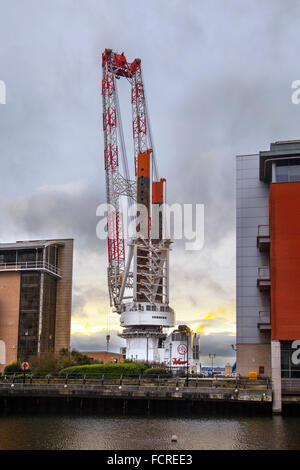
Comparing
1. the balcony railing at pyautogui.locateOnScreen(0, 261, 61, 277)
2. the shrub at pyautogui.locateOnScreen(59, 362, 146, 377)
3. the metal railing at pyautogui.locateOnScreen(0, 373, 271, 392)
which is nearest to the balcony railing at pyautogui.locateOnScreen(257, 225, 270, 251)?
the metal railing at pyautogui.locateOnScreen(0, 373, 271, 392)

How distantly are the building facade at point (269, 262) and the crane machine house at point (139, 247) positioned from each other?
32826 millimetres

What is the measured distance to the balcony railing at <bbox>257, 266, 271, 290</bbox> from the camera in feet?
184

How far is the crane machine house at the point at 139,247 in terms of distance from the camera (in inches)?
3637

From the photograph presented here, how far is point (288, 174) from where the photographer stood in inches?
2127

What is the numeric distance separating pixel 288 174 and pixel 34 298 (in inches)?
2113

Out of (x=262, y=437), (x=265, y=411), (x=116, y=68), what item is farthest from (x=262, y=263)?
(x=116, y=68)

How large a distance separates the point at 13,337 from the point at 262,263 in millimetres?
48571

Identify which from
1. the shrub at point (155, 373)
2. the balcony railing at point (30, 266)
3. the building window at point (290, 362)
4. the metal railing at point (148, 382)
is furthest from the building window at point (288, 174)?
the balcony railing at point (30, 266)

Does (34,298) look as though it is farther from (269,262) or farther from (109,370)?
(269,262)

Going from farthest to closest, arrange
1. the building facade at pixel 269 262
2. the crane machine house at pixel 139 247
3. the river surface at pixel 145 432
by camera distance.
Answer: the crane machine house at pixel 139 247 < the building facade at pixel 269 262 < the river surface at pixel 145 432

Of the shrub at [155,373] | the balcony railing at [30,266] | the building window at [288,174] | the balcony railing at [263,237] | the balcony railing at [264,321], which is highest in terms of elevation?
the building window at [288,174]

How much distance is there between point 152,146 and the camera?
325 ft

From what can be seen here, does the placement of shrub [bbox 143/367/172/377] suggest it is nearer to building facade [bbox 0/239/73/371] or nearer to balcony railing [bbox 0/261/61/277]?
building facade [bbox 0/239/73/371]

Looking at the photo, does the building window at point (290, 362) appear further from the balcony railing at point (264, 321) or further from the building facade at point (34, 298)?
the building facade at point (34, 298)
